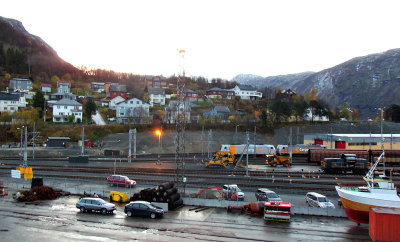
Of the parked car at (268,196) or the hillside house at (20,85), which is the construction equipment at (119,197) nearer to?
the parked car at (268,196)

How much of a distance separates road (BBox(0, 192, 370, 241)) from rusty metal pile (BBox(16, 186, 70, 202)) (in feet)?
5.61

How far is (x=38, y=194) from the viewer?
21.3 m

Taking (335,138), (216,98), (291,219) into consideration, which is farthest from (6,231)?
(216,98)

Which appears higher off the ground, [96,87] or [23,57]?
[23,57]

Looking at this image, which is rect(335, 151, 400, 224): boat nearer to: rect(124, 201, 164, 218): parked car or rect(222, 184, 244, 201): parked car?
rect(222, 184, 244, 201): parked car

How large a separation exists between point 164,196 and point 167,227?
3637mm

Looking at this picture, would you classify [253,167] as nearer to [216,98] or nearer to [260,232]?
[260,232]

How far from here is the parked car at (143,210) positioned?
55.6 ft

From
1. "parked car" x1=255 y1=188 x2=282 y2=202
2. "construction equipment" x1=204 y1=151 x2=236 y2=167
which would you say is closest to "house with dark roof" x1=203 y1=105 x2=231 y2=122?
"construction equipment" x1=204 y1=151 x2=236 y2=167

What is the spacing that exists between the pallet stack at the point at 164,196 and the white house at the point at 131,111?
5140cm

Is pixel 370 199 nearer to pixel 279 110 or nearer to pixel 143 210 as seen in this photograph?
pixel 143 210

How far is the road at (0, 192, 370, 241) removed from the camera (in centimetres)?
1384

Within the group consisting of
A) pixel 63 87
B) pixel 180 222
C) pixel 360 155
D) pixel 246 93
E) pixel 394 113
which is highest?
pixel 246 93

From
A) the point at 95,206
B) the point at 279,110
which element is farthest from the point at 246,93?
the point at 95,206
